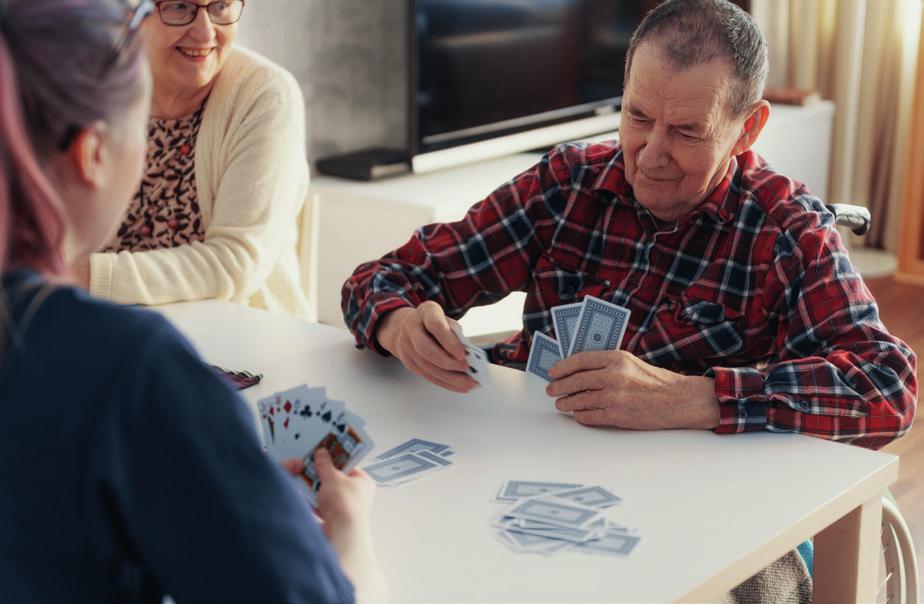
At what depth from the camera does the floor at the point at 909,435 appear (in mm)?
3107

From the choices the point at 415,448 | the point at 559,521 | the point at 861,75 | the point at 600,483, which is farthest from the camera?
the point at 861,75

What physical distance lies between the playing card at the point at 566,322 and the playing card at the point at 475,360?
4.8 inches

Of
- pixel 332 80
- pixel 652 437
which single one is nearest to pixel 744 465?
pixel 652 437

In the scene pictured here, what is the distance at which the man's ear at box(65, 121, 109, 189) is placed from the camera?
0.78 metres

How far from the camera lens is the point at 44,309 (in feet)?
2.61

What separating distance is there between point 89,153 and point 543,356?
1.08 m

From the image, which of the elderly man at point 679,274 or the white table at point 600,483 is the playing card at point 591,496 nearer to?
the white table at point 600,483

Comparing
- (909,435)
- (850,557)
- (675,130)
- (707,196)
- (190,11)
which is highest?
(190,11)

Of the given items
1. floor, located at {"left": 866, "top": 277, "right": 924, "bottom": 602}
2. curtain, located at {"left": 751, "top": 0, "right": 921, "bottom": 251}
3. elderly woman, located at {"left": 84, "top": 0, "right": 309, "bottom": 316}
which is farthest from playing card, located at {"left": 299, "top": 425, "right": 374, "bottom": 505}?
curtain, located at {"left": 751, "top": 0, "right": 921, "bottom": 251}

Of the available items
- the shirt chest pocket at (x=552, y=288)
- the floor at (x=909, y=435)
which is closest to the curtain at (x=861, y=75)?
the floor at (x=909, y=435)

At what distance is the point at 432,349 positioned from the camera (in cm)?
176

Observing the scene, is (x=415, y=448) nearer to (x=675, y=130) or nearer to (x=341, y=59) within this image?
(x=675, y=130)

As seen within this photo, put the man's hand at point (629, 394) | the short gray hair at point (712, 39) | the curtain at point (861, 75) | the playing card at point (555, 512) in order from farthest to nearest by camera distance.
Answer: the curtain at point (861, 75) → the short gray hair at point (712, 39) → the man's hand at point (629, 394) → the playing card at point (555, 512)

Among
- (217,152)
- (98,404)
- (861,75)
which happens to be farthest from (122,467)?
(861,75)
